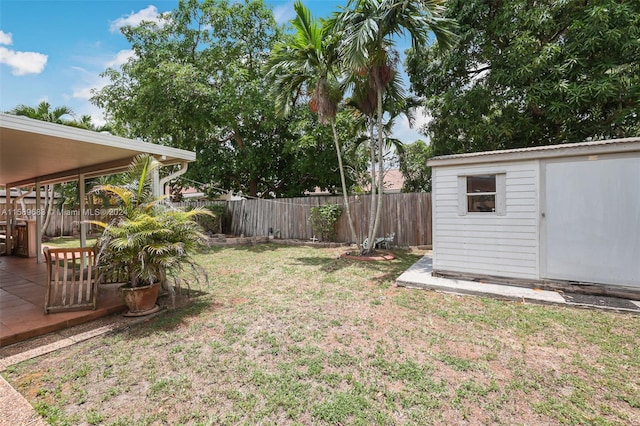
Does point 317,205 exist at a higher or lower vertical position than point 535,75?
lower

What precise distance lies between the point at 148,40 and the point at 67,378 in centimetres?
1430

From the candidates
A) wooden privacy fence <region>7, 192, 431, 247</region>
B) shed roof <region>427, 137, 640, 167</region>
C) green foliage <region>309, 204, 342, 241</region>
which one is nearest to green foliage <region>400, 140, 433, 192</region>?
wooden privacy fence <region>7, 192, 431, 247</region>

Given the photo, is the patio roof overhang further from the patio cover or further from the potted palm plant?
the potted palm plant

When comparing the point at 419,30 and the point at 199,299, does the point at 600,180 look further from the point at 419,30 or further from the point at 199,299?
the point at 199,299

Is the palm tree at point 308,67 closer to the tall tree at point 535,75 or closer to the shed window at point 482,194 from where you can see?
the tall tree at point 535,75

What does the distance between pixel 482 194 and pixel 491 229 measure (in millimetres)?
635

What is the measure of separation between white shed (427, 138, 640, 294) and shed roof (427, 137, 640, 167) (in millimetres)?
13

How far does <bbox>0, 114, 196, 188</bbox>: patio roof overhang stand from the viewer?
3.65 meters

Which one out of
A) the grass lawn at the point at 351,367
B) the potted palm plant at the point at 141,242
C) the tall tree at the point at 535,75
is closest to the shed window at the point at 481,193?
the grass lawn at the point at 351,367

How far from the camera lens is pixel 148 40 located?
1263cm

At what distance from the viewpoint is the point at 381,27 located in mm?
6336

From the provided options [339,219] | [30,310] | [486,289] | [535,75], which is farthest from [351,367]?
[535,75]

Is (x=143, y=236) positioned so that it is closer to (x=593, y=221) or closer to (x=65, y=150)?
(x=65, y=150)

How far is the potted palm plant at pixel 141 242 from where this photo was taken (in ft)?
12.2
